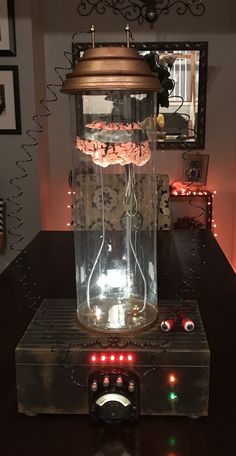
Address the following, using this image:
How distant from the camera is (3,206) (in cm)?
300

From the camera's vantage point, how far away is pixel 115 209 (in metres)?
1.05

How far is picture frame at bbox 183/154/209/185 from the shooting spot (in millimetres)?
3234

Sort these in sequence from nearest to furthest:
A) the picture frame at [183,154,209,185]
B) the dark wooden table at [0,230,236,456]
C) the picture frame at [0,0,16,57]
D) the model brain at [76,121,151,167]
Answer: the dark wooden table at [0,230,236,456], the model brain at [76,121,151,167], the picture frame at [0,0,16,57], the picture frame at [183,154,209,185]

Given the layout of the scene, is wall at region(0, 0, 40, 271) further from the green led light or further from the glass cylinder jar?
the green led light

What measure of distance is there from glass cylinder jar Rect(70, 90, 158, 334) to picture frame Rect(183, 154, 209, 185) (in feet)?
7.21

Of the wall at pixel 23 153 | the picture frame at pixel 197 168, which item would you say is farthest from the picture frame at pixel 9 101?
the picture frame at pixel 197 168

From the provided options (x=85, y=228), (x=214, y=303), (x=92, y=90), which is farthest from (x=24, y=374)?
(x=214, y=303)

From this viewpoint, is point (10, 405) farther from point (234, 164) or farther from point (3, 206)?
point (234, 164)

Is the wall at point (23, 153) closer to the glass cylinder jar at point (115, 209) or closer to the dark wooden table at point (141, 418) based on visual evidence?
the dark wooden table at point (141, 418)

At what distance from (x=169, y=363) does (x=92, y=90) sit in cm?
48

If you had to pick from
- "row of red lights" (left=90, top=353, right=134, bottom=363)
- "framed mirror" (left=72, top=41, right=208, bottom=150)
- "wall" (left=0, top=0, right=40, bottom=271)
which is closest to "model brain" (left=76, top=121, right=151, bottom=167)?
"row of red lights" (left=90, top=353, right=134, bottom=363)

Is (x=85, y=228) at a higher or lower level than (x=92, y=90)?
lower

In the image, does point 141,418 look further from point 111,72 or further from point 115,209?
point 111,72

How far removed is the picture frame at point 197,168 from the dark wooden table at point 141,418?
144 centimetres
